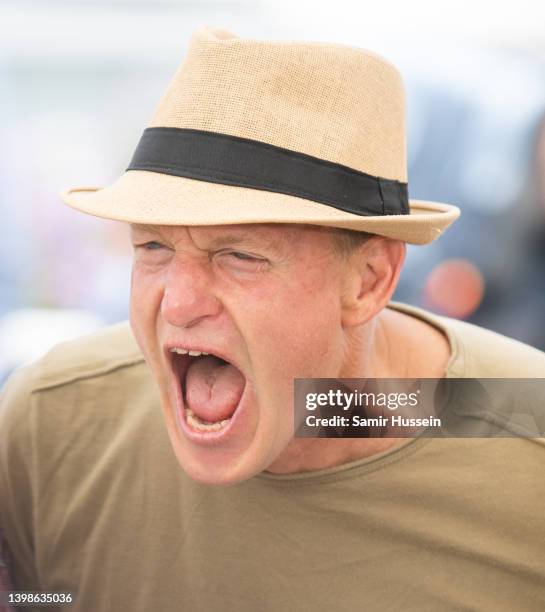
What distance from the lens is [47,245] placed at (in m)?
2.55

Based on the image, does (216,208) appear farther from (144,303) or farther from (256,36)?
(256,36)

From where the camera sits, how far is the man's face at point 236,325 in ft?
3.58

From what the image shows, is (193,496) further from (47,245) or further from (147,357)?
(47,245)

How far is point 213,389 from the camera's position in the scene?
125 centimetres

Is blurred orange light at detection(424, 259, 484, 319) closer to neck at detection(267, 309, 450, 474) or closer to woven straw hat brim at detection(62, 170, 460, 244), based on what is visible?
neck at detection(267, 309, 450, 474)

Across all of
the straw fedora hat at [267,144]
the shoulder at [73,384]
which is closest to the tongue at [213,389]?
the shoulder at [73,384]

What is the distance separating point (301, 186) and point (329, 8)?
139 centimetres

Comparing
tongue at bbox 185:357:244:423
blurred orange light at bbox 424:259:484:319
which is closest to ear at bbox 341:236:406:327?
tongue at bbox 185:357:244:423

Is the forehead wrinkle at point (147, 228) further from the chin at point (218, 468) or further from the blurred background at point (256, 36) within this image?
the blurred background at point (256, 36)

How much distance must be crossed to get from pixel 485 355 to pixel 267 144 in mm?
575

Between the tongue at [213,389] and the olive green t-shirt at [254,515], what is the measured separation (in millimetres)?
176

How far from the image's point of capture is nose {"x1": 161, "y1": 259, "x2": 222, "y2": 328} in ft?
3.51

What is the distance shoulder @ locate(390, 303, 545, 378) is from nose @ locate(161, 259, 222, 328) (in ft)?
1.55

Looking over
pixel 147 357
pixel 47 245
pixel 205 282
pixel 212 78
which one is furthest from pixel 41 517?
pixel 47 245
